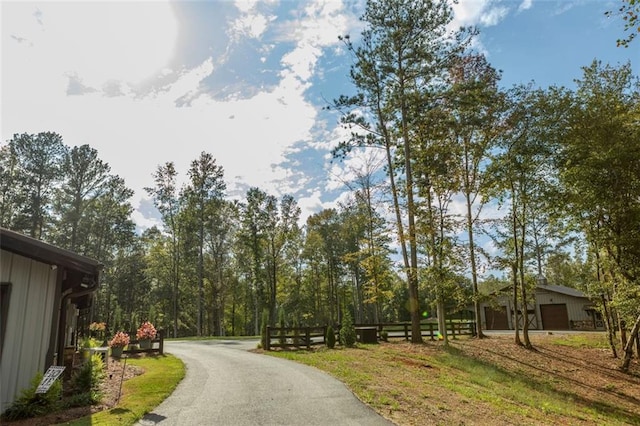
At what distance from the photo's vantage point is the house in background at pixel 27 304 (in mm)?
6867

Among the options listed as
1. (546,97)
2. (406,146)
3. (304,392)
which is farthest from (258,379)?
(546,97)

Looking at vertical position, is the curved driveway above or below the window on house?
below

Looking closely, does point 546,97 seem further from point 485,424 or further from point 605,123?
point 485,424

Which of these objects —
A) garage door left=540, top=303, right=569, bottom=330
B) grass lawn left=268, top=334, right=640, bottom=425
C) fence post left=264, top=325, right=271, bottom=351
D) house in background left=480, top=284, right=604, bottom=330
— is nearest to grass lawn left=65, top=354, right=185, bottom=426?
grass lawn left=268, top=334, right=640, bottom=425

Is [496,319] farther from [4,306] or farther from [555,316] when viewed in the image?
[4,306]

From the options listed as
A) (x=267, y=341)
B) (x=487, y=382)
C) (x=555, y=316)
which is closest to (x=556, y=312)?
(x=555, y=316)

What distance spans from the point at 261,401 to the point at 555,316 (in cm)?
3557

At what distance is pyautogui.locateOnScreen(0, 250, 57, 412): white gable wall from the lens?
22.5 feet

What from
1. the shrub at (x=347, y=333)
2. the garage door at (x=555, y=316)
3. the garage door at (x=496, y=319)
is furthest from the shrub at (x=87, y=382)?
the garage door at (x=555, y=316)

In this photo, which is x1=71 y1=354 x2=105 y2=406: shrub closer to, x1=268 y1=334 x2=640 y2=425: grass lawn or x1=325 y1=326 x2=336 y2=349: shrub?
x1=268 y1=334 x2=640 y2=425: grass lawn

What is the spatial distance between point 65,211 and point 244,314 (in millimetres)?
26443

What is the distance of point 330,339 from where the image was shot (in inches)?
704

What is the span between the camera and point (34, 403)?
22.2ft

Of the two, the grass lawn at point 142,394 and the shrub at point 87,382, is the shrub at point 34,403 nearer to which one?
the grass lawn at point 142,394
